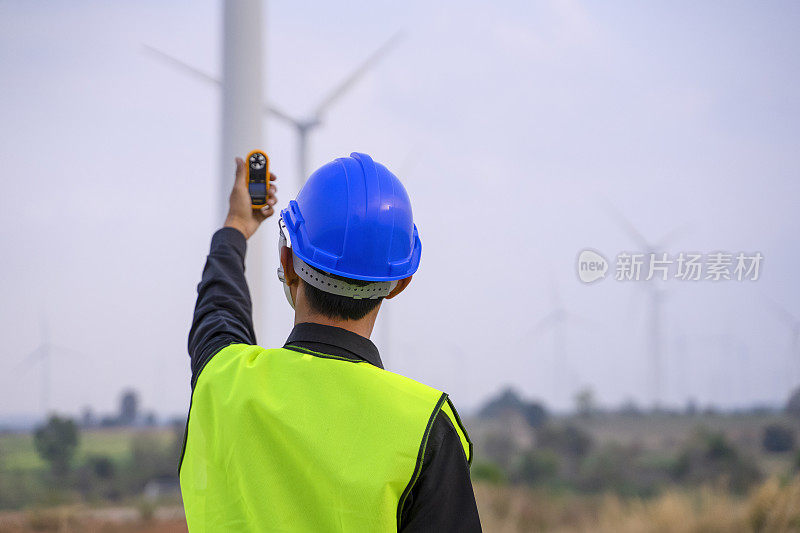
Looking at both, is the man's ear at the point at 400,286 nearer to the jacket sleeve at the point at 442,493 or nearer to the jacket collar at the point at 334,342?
the jacket collar at the point at 334,342

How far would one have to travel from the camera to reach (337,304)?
1.94 m

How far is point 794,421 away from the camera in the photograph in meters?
33.7

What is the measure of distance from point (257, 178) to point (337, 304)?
102cm

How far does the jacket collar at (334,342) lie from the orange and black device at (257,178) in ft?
3.25

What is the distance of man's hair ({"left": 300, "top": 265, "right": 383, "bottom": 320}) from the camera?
1.94 meters

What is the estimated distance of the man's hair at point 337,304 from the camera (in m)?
1.94

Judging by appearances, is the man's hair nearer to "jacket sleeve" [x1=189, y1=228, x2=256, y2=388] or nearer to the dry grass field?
"jacket sleeve" [x1=189, y1=228, x2=256, y2=388]

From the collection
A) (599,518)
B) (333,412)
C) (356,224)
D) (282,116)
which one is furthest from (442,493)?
(599,518)

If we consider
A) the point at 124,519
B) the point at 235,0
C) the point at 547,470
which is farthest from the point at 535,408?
the point at 235,0

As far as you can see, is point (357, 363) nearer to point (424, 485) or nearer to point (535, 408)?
point (424, 485)

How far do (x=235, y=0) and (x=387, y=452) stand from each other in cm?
592

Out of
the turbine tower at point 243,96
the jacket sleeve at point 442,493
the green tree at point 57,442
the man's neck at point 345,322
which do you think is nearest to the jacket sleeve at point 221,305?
the man's neck at point 345,322

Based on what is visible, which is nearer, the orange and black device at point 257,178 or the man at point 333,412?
the man at point 333,412

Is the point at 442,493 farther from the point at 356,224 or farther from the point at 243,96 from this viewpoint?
the point at 243,96
